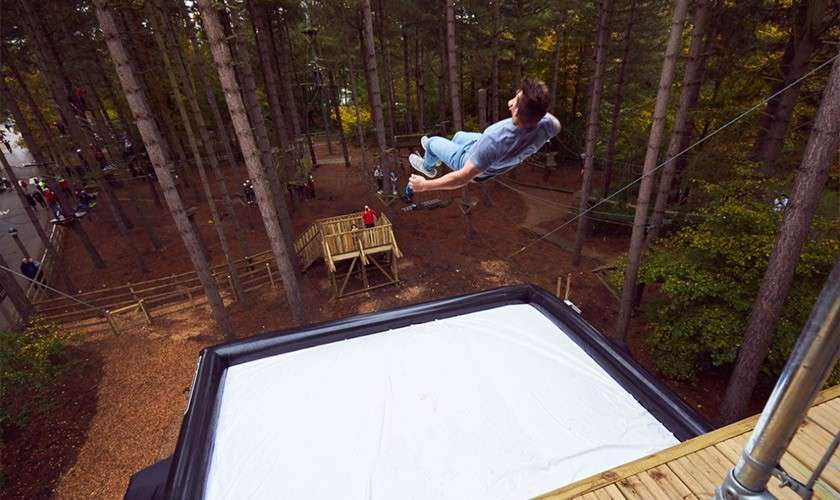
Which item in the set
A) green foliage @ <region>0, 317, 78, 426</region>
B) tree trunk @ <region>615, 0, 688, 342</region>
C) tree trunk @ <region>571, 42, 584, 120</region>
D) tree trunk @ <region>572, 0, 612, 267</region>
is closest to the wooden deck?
tree trunk @ <region>615, 0, 688, 342</region>

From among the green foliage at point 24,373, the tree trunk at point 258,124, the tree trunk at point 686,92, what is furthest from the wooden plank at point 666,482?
the green foliage at point 24,373

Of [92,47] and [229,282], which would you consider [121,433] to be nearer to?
[229,282]

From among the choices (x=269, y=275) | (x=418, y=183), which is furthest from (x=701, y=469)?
(x=269, y=275)

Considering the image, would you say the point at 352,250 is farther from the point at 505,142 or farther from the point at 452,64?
the point at 505,142

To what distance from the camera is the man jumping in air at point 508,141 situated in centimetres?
281

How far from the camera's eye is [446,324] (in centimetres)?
553

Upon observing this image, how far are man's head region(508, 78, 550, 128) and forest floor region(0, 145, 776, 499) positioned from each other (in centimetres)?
770

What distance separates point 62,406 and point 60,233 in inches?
531

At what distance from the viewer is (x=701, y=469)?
2.20 meters

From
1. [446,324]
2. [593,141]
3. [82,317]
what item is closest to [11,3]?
[82,317]

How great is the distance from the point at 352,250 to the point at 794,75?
1127 centimetres

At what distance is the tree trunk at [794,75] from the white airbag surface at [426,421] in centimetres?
Result: 761

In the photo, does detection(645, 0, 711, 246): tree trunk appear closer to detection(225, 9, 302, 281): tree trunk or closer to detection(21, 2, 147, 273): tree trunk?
detection(225, 9, 302, 281): tree trunk

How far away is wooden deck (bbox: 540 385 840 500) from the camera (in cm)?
206
